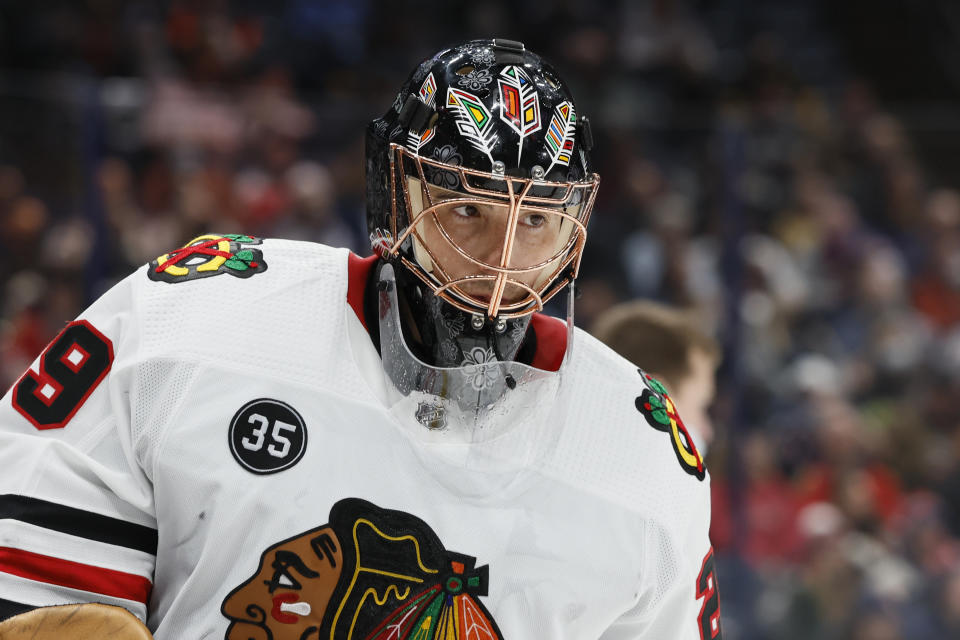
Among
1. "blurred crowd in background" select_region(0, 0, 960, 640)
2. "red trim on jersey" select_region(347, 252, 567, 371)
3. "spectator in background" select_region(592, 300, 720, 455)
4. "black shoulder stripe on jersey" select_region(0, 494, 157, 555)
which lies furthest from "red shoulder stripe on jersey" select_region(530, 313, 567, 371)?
"blurred crowd in background" select_region(0, 0, 960, 640)

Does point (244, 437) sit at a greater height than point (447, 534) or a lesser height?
greater

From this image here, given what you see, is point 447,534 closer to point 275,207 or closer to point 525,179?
point 525,179

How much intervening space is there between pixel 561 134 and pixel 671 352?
136 centimetres

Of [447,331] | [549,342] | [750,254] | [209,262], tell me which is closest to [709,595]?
[549,342]

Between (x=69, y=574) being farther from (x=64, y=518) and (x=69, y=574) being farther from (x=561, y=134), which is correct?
(x=561, y=134)

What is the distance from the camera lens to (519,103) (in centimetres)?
152

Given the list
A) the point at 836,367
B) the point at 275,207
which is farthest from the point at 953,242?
the point at 275,207

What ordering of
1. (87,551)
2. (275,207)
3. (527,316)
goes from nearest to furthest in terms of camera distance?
(87,551) < (527,316) < (275,207)

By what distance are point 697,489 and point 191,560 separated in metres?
0.70

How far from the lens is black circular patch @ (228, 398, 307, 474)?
4.82ft

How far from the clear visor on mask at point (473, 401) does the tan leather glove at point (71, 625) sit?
432mm

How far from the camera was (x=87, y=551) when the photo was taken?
1.42m

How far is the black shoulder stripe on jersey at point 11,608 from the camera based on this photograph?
53.4 inches

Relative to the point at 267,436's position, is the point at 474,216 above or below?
above
